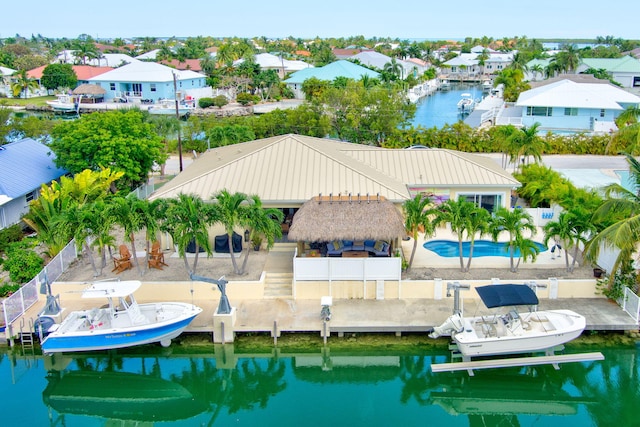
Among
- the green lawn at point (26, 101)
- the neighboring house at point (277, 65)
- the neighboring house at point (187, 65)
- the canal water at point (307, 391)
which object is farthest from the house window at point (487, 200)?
the neighboring house at point (187, 65)

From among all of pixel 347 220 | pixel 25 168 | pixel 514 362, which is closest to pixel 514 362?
pixel 514 362

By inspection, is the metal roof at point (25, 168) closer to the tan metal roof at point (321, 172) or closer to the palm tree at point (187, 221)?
the tan metal roof at point (321, 172)

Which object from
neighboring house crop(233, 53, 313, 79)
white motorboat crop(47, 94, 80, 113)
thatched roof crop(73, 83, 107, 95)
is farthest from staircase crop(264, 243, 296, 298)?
neighboring house crop(233, 53, 313, 79)

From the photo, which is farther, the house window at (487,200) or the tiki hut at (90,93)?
the tiki hut at (90,93)

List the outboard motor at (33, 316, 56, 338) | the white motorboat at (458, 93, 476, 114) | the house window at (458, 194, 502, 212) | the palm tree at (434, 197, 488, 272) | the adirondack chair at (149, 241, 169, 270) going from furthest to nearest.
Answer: the white motorboat at (458, 93, 476, 114) < the house window at (458, 194, 502, 212) < the adirondack chair at (149, 241, 169, 270) < the palm tree at (434, 197, 488, 272) < the outboard motor at (33, 316, 56, 338)

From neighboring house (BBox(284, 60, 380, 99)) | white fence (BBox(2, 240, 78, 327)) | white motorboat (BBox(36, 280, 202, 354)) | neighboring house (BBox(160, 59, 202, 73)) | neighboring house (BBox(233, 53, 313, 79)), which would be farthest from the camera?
neighboring house (BBox(233, 53, 313, 79))

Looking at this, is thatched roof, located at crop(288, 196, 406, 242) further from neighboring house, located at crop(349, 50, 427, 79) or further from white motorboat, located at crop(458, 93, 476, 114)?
neighboring house, located at crop(349, 50, 427, 79)
